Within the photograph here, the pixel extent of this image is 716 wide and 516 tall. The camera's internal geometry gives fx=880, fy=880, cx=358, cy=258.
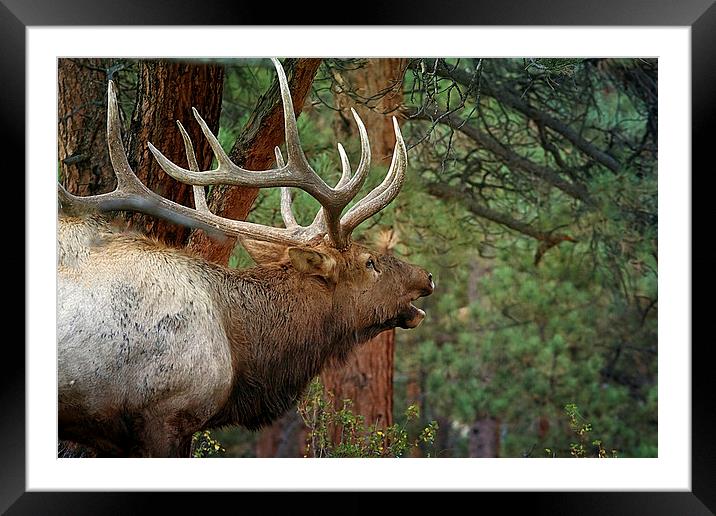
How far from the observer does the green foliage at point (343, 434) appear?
376 cm

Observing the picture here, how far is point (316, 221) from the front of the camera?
10.5ft

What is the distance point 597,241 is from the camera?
466 cm

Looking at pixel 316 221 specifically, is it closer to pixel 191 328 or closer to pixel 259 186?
pixel 259 186

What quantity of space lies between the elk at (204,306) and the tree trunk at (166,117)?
1.09 ft

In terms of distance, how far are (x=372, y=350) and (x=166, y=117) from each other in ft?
6.35

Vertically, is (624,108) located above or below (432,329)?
above

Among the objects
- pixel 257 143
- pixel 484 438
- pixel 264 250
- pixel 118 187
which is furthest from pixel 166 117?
pixel 484 438

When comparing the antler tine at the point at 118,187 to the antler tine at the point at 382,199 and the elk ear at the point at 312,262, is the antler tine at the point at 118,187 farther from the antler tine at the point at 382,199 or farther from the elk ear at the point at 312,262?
the antler tine at the point at 382,199
